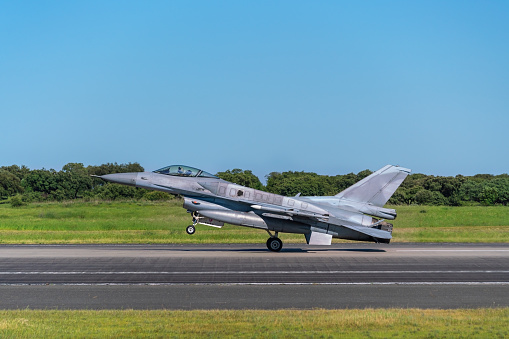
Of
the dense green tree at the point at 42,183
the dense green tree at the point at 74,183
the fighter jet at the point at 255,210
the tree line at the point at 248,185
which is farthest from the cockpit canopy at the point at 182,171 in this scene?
the dense green tree at the point at 42,183

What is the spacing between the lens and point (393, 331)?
11461mm

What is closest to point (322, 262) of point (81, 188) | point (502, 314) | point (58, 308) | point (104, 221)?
point (502, 314)

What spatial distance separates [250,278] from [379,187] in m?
10.8

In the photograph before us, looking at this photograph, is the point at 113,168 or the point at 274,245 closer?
the point at 274,245

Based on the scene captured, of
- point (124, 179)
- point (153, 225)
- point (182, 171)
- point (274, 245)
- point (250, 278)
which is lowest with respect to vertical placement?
point (153, 225)

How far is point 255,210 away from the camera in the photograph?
2520 cm

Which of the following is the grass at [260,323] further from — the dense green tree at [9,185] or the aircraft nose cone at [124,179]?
the dense green tree at [9,185]

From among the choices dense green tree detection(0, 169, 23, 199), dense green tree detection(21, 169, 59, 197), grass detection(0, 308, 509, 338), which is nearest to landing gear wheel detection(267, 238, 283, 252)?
grass detection(0, 308, 509, 338)

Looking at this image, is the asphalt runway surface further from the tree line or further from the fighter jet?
the tree line

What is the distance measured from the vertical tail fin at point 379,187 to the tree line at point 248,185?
103 ft

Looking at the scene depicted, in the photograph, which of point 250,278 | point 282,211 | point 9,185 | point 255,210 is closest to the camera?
point 250,278

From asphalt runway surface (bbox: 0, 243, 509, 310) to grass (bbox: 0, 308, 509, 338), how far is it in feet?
3.60

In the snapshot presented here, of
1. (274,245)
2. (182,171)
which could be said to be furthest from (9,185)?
(274,245)

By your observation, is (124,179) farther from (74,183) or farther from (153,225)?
(74,183)
